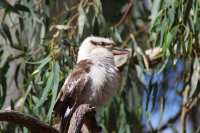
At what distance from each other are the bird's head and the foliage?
9cm

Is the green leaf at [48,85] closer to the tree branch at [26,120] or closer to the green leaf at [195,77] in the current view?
the tree branch at [26,120]

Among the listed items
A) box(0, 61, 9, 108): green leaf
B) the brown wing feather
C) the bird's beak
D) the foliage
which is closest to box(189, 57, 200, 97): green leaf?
the foliage

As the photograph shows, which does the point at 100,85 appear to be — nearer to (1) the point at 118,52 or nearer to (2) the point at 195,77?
(1) the point at 118,52

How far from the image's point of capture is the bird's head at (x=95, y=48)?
140 inches

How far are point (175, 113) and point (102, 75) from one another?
2.08 meters

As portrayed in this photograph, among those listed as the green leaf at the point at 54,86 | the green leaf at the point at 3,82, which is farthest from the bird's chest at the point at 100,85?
the green leaf at the point at 3,82

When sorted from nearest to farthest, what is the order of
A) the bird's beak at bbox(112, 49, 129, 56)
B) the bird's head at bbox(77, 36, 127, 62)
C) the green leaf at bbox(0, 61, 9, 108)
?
the bird's head at bbox(77, 36, 127, 62) → the bird's beak at bbox(112, 49, 129, 56) → the green leaf at bbox(0, 61, 9, 108)

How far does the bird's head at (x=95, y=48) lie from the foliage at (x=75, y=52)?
0.09 meters

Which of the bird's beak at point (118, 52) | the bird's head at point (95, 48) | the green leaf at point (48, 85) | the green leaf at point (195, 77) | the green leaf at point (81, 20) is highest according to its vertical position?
the green leaf at point (81, 20)

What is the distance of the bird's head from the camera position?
11.6 ft

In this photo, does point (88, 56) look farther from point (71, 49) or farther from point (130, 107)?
point (130, 107)

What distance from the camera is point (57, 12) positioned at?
4562mm

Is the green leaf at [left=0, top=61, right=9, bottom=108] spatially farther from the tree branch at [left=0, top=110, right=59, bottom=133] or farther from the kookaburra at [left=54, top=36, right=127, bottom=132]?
the tree branch at [left=0, top=110, right=59, bottom=133]

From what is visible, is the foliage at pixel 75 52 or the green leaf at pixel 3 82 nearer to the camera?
the foliage at pixel 75 52
